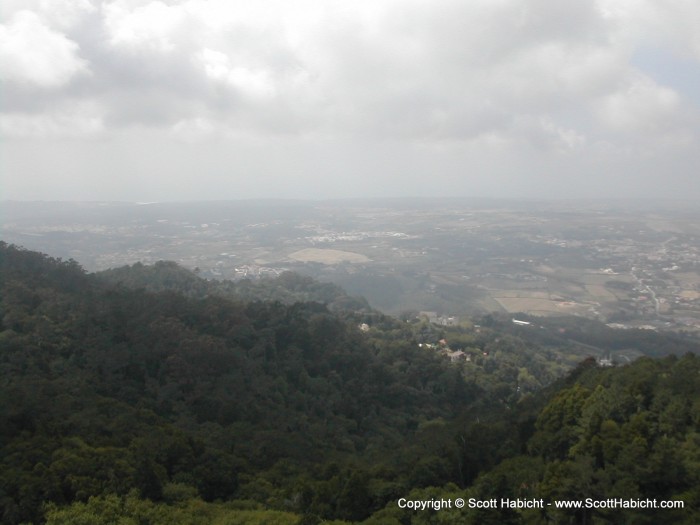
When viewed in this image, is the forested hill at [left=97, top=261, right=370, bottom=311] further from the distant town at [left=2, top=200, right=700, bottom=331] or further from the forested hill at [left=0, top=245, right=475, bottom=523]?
the forested hill at [left=0, top=245, right=475, bottom=523]

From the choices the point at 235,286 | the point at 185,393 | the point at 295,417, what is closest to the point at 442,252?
the point at 235,286

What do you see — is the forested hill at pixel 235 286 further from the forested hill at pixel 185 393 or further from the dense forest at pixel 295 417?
the dense forest at pixel 295 417

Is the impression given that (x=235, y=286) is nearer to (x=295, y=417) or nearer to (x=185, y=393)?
(x=185, y=393)

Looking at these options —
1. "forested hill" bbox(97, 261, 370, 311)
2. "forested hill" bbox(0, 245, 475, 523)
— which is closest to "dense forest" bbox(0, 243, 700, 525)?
"forested hill" bbox(0, 245, 475, 523)

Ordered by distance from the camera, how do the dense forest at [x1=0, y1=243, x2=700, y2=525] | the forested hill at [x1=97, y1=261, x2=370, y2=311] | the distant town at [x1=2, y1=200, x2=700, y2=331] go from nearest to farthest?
the dense forest at [x1=0, y1=243, x2=700, y2=525]
the forested hill at [x1=97, y1=261, x2=370, y2=311]
the distant town at [x1=2, y1=200, x2=700, y2=331]

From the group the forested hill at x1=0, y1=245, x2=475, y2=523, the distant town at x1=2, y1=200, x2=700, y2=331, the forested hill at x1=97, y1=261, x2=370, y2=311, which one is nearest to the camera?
the forested hill at x1=0, y1=245, x2=475, y2=523

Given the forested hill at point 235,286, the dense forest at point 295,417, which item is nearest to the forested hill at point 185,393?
the dense forest at point 295,417
